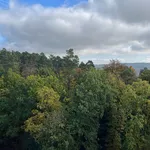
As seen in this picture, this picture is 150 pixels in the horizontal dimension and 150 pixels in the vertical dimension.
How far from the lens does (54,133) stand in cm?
1450

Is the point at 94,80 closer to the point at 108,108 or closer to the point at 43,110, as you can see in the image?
the point at 108,108

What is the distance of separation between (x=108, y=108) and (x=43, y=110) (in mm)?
5327

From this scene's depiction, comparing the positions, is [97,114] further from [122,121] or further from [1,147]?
[1,147]

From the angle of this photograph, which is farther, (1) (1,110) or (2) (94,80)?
(1) (1,110)

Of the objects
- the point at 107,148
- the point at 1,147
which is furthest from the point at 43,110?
the point at 1,147

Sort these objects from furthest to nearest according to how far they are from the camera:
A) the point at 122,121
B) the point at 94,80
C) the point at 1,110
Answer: the point at 1,110
the point at 94,80
the point at 122,121

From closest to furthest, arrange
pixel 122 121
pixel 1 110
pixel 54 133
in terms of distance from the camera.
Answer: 1. pixel 54 133
2. pixel 122 121
3. pixel 1 110

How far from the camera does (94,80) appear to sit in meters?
16.6

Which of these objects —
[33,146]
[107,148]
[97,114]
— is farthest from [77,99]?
[33,146]

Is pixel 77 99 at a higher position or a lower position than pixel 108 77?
lower

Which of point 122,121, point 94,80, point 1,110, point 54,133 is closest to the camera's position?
point 54,133

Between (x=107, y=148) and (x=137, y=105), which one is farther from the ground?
(x=137, y=105)

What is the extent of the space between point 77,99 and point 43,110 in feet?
10.1

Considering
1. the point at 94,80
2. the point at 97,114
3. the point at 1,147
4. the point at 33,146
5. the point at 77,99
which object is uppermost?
the point at 94,80
